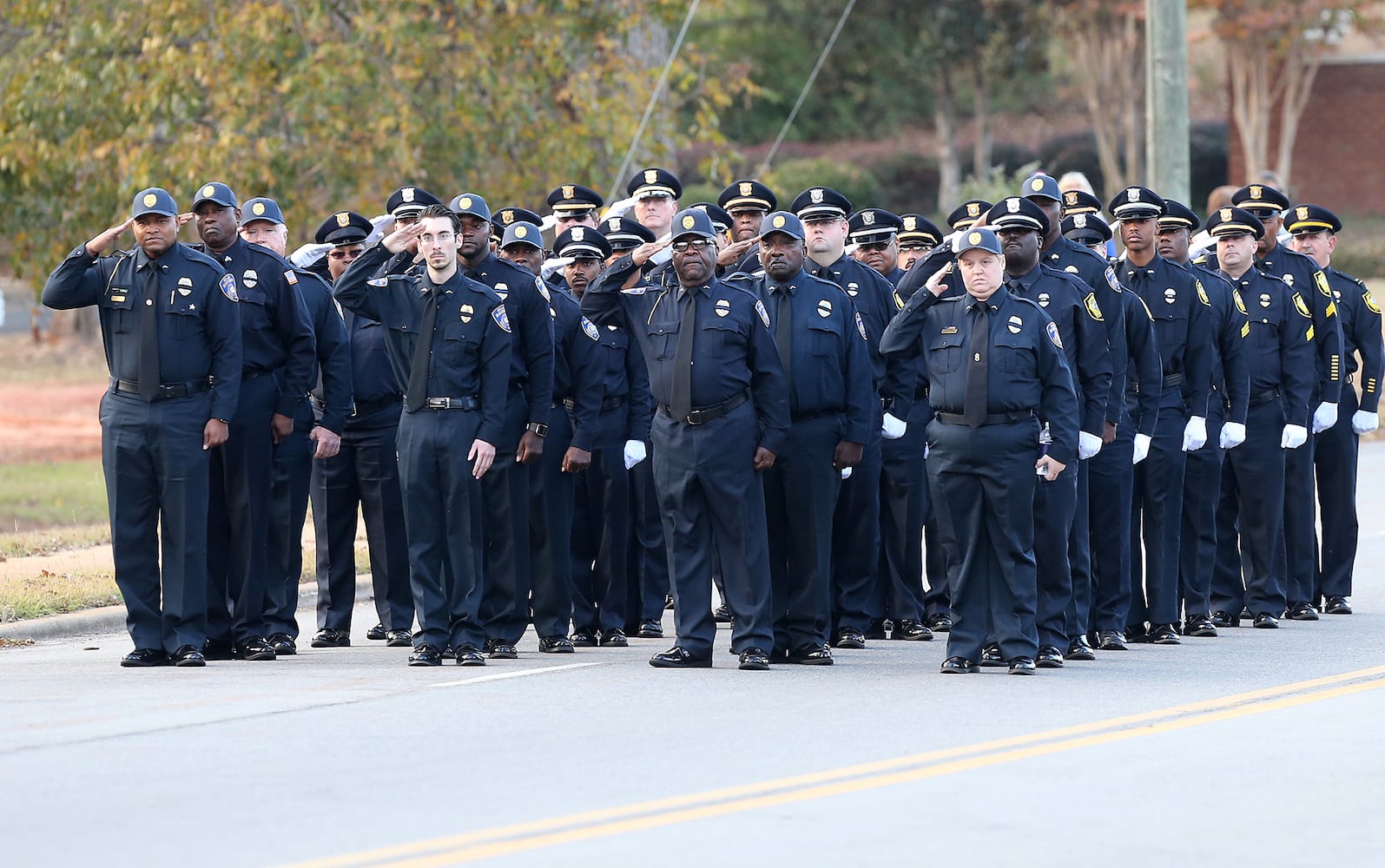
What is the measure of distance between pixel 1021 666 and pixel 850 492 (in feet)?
5.98

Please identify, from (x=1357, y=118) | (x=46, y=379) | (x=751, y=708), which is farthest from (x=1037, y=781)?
(x=1357, y=118)

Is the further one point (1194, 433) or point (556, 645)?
point (1194, 433)

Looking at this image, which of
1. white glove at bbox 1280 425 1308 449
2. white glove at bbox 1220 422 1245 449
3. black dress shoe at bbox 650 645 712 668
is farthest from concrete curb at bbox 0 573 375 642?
white glove at bbox 1280 425 1308 449

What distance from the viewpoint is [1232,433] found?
12336mm

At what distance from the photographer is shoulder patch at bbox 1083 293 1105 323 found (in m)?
10.8

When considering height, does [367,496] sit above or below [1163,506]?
above

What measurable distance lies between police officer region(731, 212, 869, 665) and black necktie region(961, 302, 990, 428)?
0.79 meters

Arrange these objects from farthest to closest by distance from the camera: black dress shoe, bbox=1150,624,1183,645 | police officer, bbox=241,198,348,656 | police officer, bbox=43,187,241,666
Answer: black dress shoe, bbox=1150,624,1183,645 → police officer, bbox=241,198,348,656 → police officer, bbox=43,187,241,666

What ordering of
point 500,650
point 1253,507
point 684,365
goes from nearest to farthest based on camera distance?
point 684,365 → point 500,650 → point 1253,507

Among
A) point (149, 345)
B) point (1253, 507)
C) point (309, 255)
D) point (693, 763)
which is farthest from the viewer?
point (1253, 507)

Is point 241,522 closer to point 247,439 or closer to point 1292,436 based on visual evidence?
point 247,439

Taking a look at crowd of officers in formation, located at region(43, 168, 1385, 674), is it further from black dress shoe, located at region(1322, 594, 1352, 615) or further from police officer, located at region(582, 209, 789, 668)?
black dress shoe, located at region(1322, 594, 1352, 615)

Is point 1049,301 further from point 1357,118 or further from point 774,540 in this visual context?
point 1357,118

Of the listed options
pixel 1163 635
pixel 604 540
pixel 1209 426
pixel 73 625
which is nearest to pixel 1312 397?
pixel 1209 426
